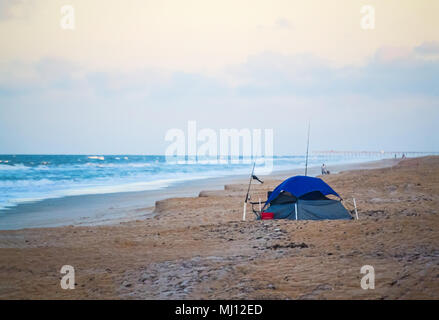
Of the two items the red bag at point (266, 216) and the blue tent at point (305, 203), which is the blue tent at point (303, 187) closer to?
the blue tent at point (305, 203)

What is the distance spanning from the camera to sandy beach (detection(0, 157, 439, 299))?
17.4 feet

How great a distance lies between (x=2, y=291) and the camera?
18.6 ft

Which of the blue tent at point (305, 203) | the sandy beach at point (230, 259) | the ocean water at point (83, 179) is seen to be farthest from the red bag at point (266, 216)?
the ocean water at point (83, 179)

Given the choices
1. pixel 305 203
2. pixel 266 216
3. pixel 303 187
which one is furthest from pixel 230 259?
pixel 303 187

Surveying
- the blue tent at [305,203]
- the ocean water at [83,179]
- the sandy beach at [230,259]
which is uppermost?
the blue tent at [305,203]

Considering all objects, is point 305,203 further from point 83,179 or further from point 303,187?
point 83,179

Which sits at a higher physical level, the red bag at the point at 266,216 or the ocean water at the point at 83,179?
the red bag at the point at 266,216

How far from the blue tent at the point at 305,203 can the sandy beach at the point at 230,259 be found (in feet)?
3.08

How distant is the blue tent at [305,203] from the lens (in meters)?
11.3

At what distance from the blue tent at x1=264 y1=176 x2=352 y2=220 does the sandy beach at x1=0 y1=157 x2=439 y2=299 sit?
94 centimetres

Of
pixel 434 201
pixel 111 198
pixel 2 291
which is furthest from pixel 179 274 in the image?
pixel 111 198

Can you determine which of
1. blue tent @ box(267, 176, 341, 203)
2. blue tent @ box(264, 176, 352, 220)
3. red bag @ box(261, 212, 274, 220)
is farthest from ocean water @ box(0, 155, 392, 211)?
blue tent @ box(267, 176, 341, 203)

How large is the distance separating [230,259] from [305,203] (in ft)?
16.6

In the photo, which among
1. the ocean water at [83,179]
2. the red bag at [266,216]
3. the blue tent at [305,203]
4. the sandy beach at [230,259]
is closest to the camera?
the sandy beach at [230,259]
